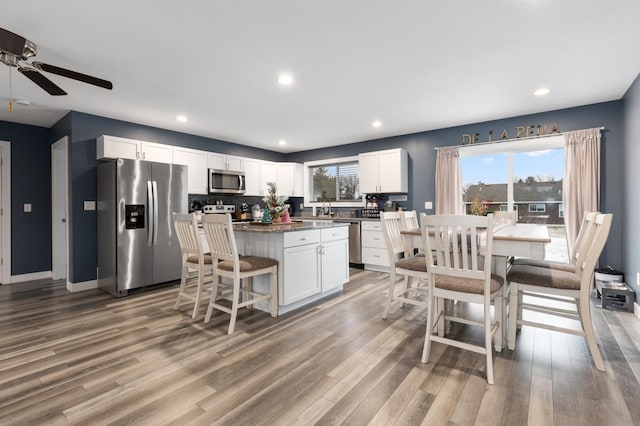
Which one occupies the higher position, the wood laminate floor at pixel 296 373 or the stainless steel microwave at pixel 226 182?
the stainless steel microwave at pixel 226 182

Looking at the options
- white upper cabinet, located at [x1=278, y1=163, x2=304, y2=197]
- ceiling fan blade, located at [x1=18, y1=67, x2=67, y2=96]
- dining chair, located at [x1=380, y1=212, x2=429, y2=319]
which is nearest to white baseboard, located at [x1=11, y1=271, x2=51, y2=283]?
ceiling fan blade, located at [x1=18, y1=67, x2=67, y2=96]

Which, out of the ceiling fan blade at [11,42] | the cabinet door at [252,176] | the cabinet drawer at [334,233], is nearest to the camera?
the ceiling fan blade at [11,42]

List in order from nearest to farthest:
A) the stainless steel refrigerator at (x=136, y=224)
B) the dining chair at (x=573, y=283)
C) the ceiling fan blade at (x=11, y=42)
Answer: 1. the ceiling fan blade at (x=11, y=42)
2. the dining chair at (x=573, y=283)
3. the stainless steel refrigerator at (x=136, y=224)

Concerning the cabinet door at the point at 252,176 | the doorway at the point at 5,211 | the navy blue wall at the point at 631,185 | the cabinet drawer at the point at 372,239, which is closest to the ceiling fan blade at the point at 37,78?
the doorway at the point at 5,211

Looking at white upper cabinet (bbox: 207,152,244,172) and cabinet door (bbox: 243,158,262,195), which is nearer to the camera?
white upper cabinet (bbox: 207,152,244,172)

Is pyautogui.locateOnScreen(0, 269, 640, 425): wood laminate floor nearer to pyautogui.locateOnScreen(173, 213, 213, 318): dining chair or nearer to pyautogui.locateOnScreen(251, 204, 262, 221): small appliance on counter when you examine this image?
pyautogui.locateOnScreen(173, 213, 213, 318): dining chair

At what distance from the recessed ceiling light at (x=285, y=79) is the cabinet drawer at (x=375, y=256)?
313 centimetres

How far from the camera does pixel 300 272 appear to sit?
129 inches

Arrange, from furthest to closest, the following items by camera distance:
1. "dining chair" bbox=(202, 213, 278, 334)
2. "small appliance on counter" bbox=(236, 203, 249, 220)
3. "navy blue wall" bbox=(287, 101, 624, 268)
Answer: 1. "small appliance on counter" bbox=(236, 203, 249, 220)
2. "navy blue wall" bbox=(287, 101, 624, 268)
3. "dining chair" bbox=(202, 213, 278, 334)

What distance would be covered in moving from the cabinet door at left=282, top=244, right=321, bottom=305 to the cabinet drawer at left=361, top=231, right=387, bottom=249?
1978 millimetres

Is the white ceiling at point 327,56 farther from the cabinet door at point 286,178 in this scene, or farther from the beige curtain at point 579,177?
the cabinet door at point 286,178

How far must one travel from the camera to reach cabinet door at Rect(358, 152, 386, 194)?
5.61 meters

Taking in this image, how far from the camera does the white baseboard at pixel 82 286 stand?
4117 mm

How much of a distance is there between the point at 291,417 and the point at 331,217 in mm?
4788
